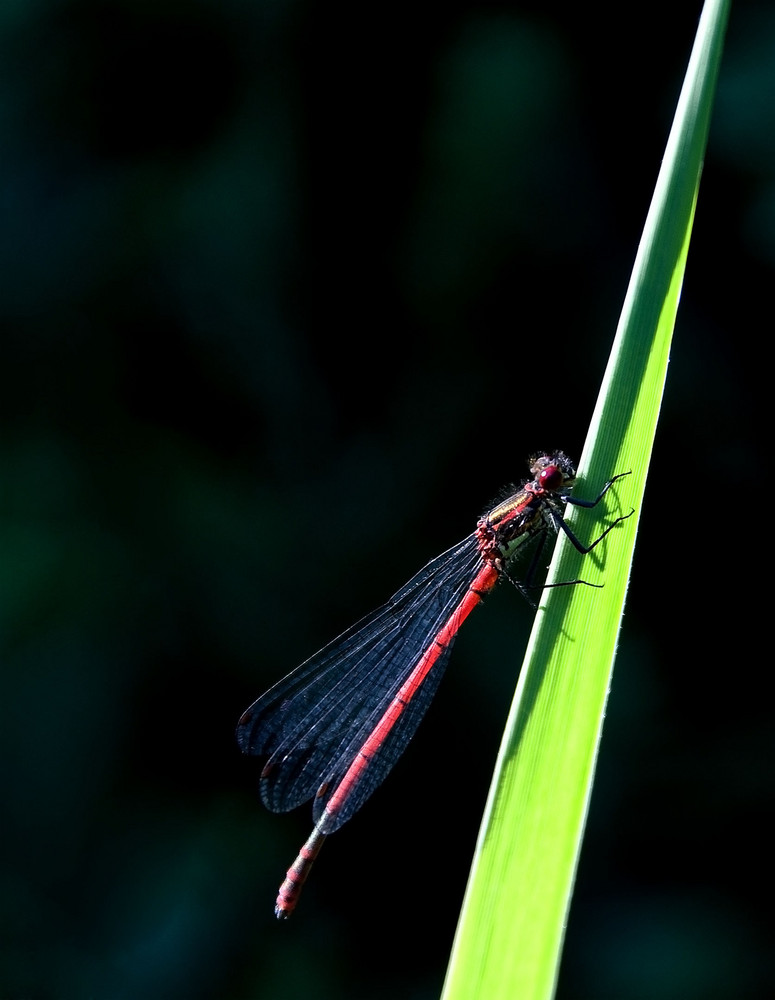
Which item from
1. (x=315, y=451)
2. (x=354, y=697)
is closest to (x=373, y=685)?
(x=354, y=697)

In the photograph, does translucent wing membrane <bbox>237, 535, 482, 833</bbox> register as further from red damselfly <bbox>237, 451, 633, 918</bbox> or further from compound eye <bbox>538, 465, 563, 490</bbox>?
compound eye <bbox>538, 465, 563, 490</bbox>

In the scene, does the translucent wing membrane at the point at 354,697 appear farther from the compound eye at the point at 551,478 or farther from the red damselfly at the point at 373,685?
the compound eye at the point at 551,478

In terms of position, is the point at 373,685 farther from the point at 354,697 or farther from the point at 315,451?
the point at 315,451

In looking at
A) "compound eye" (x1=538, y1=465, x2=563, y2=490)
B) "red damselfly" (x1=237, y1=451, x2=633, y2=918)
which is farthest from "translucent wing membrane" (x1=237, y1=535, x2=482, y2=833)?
"compound eye" (x1=538, y1=465, x2=563, y2=490)

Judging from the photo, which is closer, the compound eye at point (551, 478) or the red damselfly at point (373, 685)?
the compound eye at point (551, 478)

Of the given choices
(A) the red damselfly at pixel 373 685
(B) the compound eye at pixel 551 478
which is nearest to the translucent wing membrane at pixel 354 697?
(A) the red damselfly at pixel 373 685

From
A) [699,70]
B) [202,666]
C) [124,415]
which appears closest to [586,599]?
[699,70]
